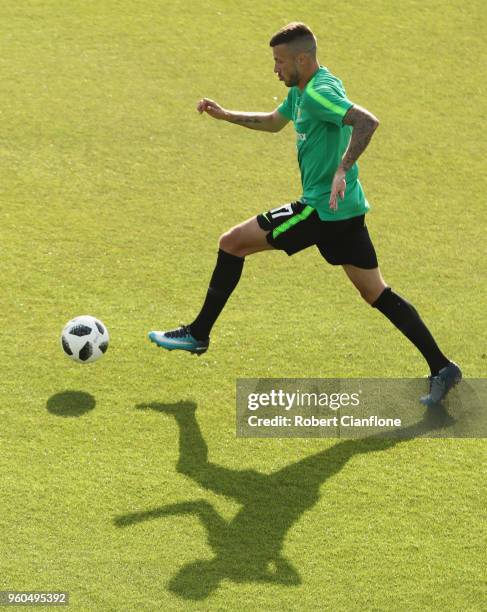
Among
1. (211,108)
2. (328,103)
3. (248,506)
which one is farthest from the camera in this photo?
(211,108)

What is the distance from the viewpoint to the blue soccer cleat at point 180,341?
820 cm

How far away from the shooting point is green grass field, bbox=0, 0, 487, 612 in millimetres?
6379

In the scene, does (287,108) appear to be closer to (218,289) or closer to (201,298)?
(218,289)

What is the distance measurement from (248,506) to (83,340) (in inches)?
74.7

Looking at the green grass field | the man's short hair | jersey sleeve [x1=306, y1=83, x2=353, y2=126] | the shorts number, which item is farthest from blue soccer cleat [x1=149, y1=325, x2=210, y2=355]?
the man's short hair

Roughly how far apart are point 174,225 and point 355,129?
11.2ft

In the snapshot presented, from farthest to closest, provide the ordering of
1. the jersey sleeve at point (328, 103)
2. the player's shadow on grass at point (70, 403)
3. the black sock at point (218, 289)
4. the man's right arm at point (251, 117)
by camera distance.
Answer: the man's right arm at point (251, 117) < the black sock at point (218, 289) < the player's shadow on grass at point (70, 403) < the jersey sleeve at point (328, 103)

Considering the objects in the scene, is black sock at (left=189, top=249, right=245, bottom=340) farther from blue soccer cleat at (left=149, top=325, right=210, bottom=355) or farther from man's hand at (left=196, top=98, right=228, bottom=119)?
man's hand at (left=196, top=98, right=228, bottom=119)

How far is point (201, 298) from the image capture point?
30.2 ft

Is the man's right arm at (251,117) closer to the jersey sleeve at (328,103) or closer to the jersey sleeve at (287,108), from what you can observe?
the jersey sleeve at (287,108)

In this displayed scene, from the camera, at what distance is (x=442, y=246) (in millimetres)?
10281

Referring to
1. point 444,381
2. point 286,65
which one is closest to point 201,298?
point 444,381

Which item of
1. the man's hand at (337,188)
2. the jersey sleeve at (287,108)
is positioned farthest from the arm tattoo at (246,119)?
the man's hand at (337,188)

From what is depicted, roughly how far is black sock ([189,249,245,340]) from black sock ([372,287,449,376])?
38.9 inches
